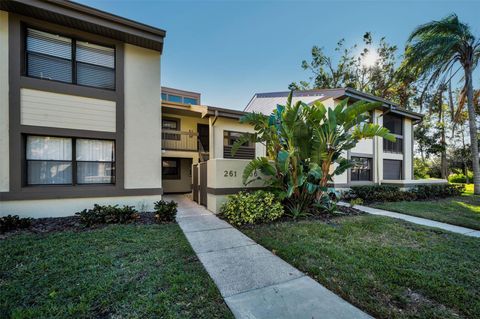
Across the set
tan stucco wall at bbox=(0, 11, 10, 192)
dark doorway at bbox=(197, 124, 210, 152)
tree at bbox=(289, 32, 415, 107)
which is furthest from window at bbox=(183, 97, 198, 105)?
tree at bbox=(289, 32, 415, 107)

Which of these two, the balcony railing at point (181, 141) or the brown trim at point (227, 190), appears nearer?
the brown trim at point (227, 190)

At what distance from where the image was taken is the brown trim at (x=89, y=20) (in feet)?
19.8

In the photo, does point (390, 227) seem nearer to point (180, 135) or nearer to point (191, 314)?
point (191, 314)

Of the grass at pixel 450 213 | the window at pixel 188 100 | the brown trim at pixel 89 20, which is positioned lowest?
the grass at pixel 450 213

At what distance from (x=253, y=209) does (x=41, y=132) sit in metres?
7.03

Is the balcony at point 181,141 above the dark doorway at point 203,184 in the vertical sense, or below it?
above

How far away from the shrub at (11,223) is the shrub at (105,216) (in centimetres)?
112

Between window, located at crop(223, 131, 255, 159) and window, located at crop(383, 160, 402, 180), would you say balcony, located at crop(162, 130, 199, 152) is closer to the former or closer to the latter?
window, located at crop(223, 131, 255, 159)

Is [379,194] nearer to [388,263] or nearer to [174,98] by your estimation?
[388,263]

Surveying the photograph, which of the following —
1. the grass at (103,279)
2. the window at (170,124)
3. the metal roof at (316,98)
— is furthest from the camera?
the window at (170,124)

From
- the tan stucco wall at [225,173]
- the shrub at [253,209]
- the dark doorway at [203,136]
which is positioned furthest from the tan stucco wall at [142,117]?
the dark doorway at [203,136]

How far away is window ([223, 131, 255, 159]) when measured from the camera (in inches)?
481

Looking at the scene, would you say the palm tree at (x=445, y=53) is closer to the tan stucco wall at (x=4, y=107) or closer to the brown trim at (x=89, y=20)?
the brown trim at (x=89, y=20)

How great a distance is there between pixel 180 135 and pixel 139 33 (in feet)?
21.6
